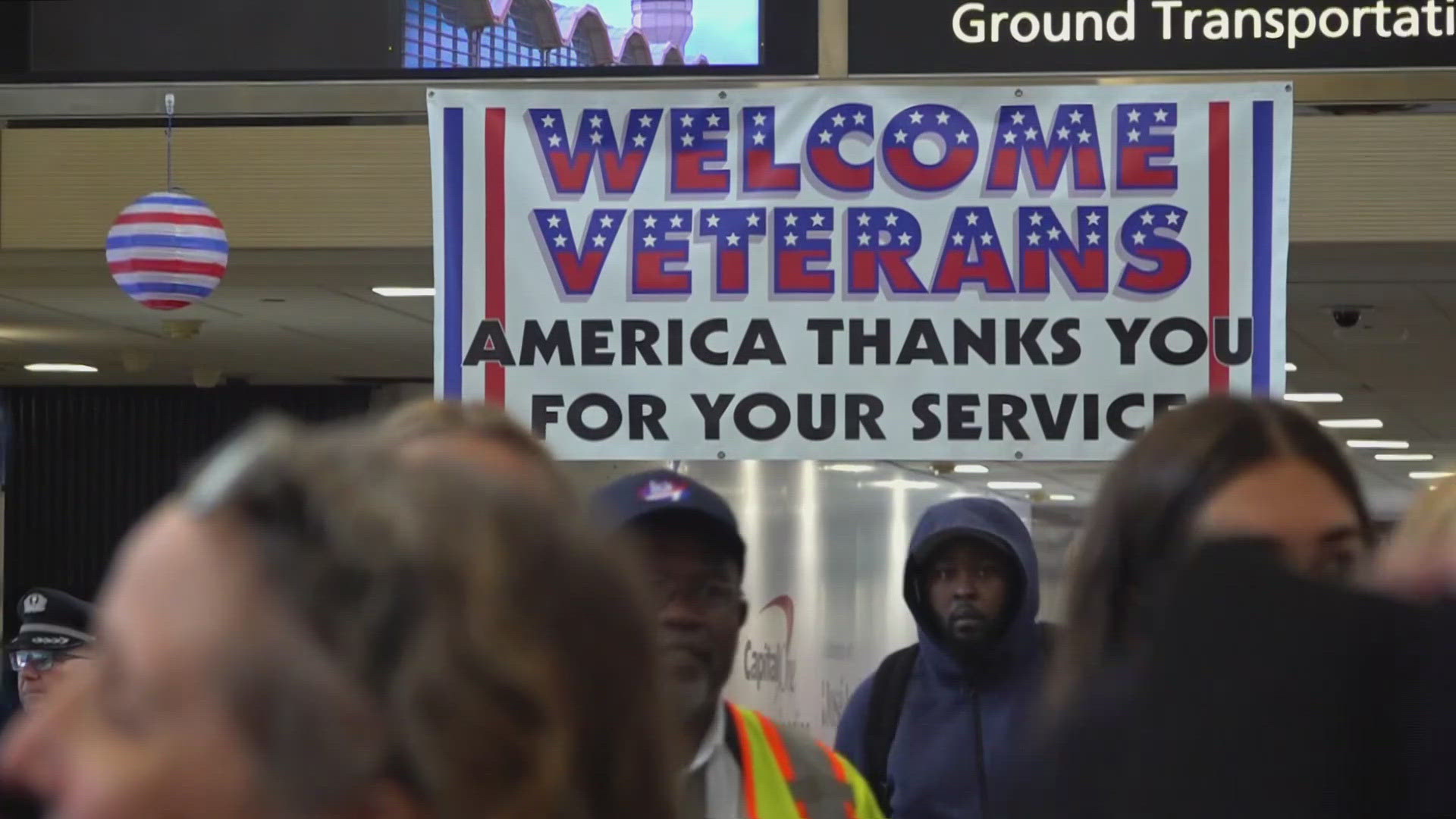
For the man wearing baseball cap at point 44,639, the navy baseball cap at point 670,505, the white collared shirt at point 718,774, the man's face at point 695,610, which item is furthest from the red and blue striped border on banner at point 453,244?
the man wearing baseball cap at point 44,639

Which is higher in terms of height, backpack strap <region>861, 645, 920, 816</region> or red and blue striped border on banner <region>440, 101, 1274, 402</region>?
red and blue striped border on banner <region>440, 101, 1274, 402</region>

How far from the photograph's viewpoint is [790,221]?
363 centimetres

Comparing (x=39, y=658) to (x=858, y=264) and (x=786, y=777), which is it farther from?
(x=786, y=777)

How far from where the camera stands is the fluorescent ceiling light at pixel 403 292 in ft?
22.0

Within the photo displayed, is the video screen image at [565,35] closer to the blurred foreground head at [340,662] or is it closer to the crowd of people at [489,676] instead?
the crowd of people at [489,676]

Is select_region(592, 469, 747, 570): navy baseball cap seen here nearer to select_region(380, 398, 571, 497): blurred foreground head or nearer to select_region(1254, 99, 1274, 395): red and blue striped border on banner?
select_region(380, 398, 571, 497): blurred foreground head

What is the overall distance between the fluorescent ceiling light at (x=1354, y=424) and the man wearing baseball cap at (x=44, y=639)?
8398 mm

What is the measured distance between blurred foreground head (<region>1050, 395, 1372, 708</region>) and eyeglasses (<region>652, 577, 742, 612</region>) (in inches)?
34.1

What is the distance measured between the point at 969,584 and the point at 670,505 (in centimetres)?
180

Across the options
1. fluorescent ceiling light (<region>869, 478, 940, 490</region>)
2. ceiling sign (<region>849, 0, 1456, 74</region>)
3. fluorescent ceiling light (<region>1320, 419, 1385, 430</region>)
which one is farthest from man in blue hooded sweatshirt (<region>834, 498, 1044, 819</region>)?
fluorescent ceiling light (<region>1320, 419, 1385, 430</region>)

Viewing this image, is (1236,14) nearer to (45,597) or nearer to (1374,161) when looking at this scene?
(1374,161)

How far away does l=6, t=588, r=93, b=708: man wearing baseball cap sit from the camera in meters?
5.43

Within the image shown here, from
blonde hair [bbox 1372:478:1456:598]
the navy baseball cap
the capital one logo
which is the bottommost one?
the capital one logo

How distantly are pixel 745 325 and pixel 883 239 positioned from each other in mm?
313
